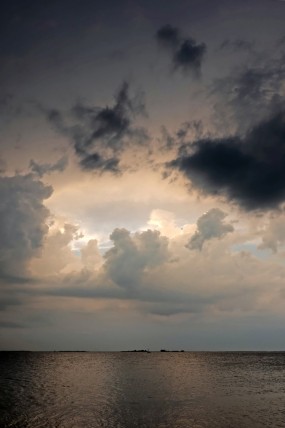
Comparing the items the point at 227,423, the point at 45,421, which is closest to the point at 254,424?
the point at 227,423

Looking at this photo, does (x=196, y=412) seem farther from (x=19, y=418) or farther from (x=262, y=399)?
(x=19, y=418)

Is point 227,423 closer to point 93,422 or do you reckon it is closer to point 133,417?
point 133,417

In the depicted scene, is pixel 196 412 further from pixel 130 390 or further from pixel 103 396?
pixel 130 390

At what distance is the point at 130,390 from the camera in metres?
54.2

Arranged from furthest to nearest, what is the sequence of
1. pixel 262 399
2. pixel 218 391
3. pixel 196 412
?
pixel 218 391 < pixel 262 399 < pixel 196 412

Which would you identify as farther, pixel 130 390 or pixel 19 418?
pixel 130 390

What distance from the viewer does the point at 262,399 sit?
4734 centimetres

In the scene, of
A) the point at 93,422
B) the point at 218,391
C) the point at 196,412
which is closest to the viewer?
the point at 93,422

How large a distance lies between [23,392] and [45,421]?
21.3 metres

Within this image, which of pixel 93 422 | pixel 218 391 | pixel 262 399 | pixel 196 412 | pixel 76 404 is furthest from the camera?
pixel 218 391

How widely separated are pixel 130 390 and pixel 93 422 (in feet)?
75.9

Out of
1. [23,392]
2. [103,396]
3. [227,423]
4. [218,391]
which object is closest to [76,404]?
[103,396]

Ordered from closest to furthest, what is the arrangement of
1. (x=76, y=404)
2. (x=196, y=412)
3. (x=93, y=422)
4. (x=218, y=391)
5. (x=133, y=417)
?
(x=93, y=422) < (x=133, y=417) < (x=196, y=412) < (x=76, y=404) < (x=218, y=391)

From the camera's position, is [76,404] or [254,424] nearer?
[254,424]
